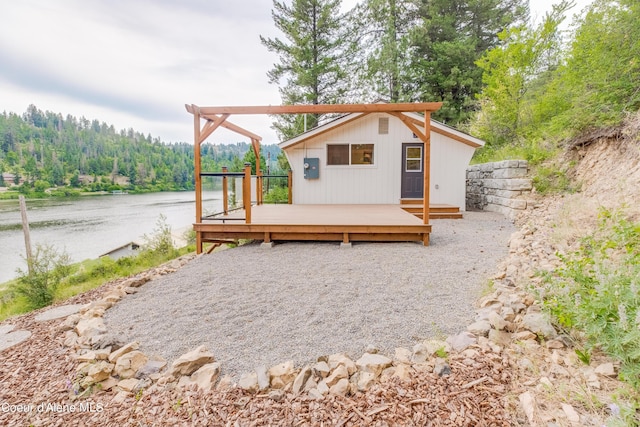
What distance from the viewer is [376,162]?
873 cm

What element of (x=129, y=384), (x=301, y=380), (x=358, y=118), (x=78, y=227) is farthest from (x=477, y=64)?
(x=78, y=227)

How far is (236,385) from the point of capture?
181 cm

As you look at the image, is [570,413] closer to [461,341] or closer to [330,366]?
[461,341]

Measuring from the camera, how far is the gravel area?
2.24 m

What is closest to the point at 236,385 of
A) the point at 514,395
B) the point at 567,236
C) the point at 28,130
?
the point at 514,395

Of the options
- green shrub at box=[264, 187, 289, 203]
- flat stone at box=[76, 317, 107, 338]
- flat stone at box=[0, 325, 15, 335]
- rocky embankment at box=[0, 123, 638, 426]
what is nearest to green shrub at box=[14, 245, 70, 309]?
flat stone at box=[0, 325, 15, 335]

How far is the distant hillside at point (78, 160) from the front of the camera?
38750 mm

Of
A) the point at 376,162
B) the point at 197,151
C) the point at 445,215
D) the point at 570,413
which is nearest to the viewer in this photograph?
the point at 570,413

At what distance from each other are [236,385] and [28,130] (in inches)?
2660

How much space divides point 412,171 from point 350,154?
1846 millimetres

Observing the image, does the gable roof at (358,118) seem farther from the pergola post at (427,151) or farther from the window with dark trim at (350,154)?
the pergola post at (427,151)

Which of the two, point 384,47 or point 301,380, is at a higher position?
point 384,47

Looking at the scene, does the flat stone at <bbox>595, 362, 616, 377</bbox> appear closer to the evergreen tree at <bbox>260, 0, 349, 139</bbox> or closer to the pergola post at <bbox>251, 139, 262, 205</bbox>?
the pergola post at <bbox>251, 139, 262, 205</bbox>

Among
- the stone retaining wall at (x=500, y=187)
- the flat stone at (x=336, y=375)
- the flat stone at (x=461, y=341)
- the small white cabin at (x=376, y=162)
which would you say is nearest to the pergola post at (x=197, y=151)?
the small white cabin at (x=376, y=162)
